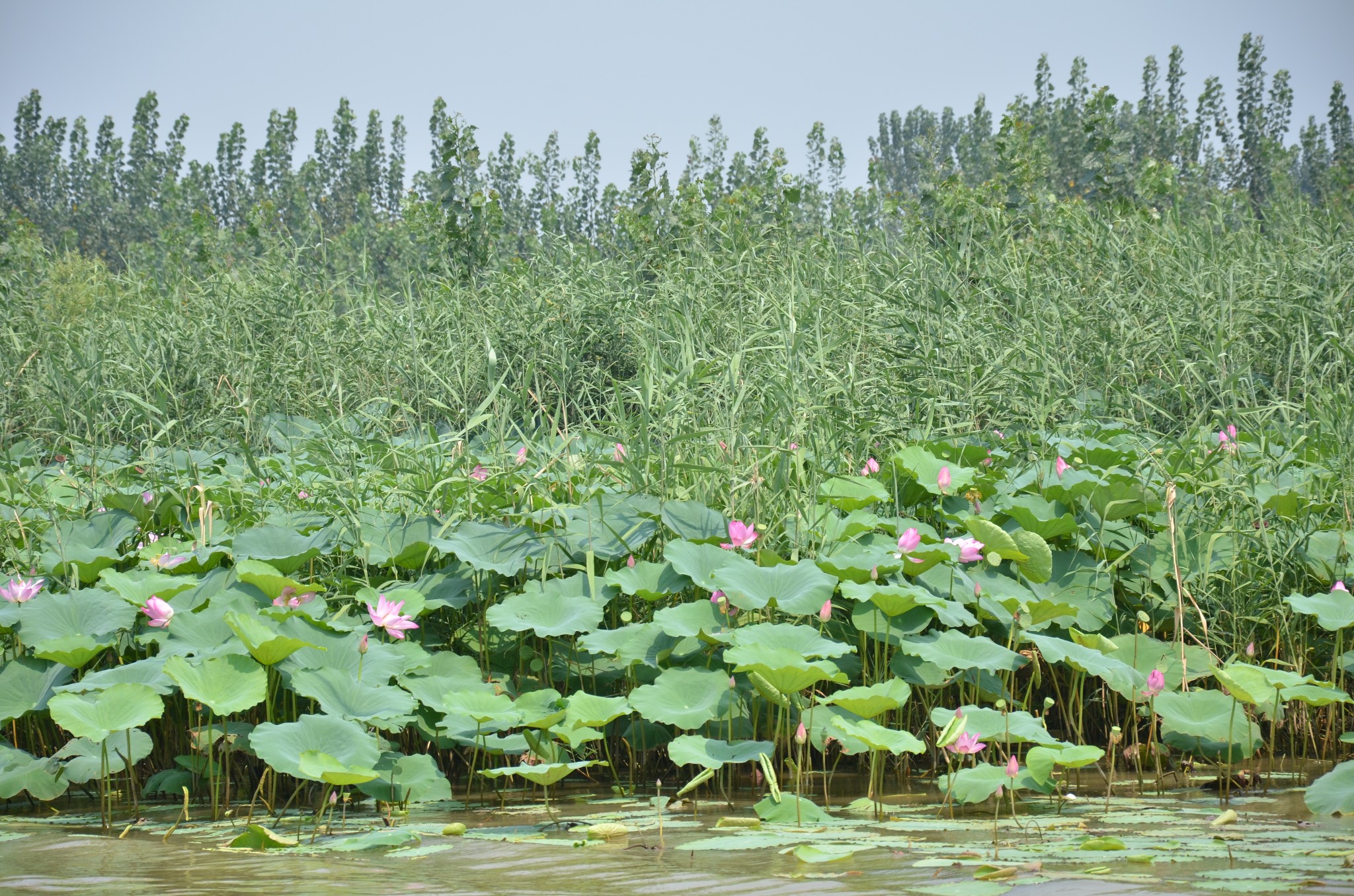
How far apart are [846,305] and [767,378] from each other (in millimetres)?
998

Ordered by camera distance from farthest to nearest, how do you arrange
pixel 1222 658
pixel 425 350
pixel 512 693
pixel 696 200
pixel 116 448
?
pixel 696 200
pixel 425 350
pixel 116 448
pixel 1222 658
pixel 512 693

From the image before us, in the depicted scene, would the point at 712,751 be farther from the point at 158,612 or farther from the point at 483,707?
the point at 158,612

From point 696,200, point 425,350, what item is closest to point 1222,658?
point 425,350

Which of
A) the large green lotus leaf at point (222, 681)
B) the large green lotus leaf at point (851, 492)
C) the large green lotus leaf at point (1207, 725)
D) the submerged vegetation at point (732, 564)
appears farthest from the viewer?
the large green lotus leaf at point (851, 492)

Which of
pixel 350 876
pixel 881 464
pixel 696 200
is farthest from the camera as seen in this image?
pixel 696 200

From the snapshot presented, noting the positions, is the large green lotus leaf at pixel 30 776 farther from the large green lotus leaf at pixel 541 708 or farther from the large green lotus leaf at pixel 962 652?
the large green lotus leaf at pixel 962 652

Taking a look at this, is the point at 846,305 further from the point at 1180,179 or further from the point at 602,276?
the point at 1180,179

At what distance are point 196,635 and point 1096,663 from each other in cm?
216

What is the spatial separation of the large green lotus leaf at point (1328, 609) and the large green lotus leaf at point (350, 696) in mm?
2231

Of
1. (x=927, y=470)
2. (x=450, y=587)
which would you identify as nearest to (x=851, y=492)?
(x=927, y=470)

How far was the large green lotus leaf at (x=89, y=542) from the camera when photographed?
2.71 m

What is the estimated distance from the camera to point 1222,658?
9.03 ft

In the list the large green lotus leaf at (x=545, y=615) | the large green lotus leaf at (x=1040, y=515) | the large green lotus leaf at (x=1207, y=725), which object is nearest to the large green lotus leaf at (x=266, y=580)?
the large green lotus leaf at (x=545, y=615)

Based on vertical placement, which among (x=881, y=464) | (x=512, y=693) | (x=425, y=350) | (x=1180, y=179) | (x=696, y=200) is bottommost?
(x=512, y=693)
